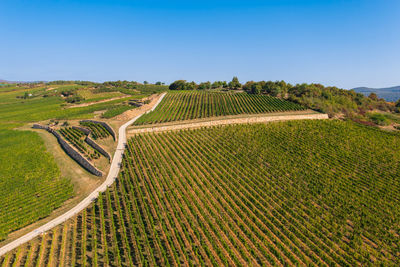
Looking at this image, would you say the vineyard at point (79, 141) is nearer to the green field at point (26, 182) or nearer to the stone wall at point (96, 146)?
the stone wall at point (96, 146)

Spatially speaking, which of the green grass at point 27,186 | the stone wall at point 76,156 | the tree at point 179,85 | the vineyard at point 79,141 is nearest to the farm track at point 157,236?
the green grass at point 27,186

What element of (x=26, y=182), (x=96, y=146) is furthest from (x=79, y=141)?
(x=26, y=182)

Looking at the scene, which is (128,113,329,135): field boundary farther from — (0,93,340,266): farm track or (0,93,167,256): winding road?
(0,93,340,266): farm track

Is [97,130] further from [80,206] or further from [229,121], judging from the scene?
[229,121]

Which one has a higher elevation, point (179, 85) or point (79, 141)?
point (179, 85)

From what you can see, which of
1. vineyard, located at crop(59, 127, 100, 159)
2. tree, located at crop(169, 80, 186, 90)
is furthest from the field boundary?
tree, located at crop(169, 80, 186, 90)

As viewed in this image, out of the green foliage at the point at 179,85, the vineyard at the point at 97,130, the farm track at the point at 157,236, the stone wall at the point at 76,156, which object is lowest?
the farm track at the point at 157,236

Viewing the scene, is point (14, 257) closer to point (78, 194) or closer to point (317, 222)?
point (78, 194)
